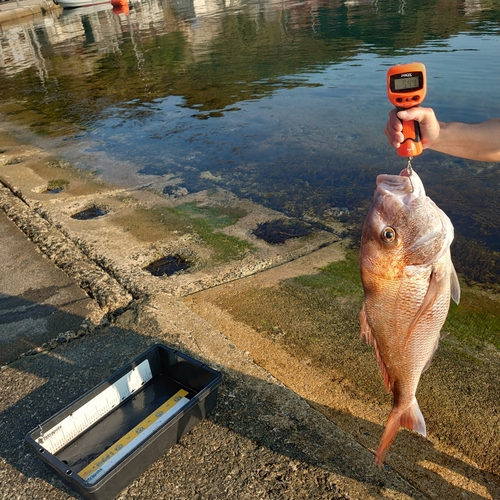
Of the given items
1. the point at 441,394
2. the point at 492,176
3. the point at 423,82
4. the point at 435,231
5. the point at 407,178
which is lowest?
the point at 492,176

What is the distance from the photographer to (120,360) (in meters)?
3.65

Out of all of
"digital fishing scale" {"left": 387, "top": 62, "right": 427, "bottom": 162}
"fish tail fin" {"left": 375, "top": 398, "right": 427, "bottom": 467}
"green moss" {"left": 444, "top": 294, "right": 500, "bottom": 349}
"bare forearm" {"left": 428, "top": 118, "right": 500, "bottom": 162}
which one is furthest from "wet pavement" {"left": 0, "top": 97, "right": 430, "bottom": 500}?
"bare forearm" {"left": 428, "top": 118, "right": 500, "bottom": 162}

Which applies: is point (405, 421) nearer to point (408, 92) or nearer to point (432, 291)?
point (432, 291)

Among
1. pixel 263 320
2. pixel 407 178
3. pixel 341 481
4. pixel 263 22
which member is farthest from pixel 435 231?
pixel 263 22

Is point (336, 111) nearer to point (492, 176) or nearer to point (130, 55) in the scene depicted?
point (492, 176)

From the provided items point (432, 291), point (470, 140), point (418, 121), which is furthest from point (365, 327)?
point (470, 140)

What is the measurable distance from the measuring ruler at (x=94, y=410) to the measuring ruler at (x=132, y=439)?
0.24 m

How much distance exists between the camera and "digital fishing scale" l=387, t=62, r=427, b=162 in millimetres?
2412

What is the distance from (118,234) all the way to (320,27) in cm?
2371

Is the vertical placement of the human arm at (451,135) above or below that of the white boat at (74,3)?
below

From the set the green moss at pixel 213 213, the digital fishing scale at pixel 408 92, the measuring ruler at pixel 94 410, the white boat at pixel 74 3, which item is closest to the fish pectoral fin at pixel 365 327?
the digital fishing scale at pixel 408 92

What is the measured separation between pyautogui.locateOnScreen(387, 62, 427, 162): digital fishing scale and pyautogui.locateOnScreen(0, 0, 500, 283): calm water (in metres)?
3.07

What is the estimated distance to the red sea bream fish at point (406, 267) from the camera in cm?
222

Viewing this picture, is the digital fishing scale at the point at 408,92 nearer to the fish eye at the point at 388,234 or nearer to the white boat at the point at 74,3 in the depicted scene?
the fish eye at the point at 388,234
